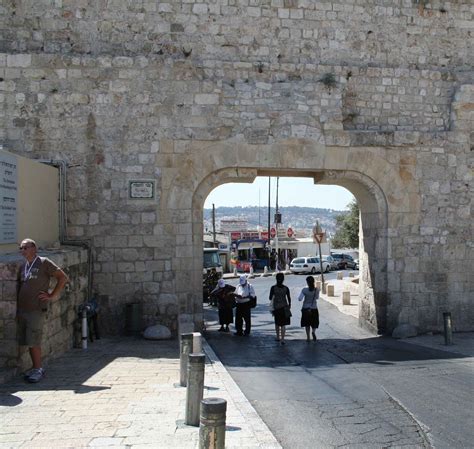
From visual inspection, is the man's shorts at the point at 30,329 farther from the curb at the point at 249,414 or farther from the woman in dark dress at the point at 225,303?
the woman in dark dress at the point at 225,303

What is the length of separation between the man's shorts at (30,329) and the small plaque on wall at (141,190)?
185 inches

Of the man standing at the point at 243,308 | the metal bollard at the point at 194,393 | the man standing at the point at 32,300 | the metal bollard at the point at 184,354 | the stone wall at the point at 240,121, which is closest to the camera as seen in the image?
the metal bollard at the point at 194,393

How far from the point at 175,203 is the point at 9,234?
367 cm

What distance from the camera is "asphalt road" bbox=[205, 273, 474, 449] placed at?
542 centimetres

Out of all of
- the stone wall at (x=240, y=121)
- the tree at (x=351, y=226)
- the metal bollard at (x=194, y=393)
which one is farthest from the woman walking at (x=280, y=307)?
the tree at (x=351, y=226)

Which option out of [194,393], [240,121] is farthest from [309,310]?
[194,393]

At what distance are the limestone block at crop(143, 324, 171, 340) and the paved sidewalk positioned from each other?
229 centimetres

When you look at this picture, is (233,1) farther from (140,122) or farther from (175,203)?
(175,203)

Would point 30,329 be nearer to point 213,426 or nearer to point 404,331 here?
point 213,426

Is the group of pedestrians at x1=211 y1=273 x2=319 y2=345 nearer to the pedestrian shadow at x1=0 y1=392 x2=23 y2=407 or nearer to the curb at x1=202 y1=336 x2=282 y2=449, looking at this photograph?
the curb at x1=202 y1=336 x2=282 y2=449

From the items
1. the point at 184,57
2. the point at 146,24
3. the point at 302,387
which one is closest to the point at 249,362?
the point at 302,387

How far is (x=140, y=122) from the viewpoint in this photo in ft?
37.6

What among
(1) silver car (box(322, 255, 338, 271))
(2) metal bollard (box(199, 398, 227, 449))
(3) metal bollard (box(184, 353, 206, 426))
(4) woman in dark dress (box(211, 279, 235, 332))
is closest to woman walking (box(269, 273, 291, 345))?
(4) woman in dark dress (box(211, 279, 235, 332))

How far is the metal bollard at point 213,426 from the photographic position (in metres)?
3.94
